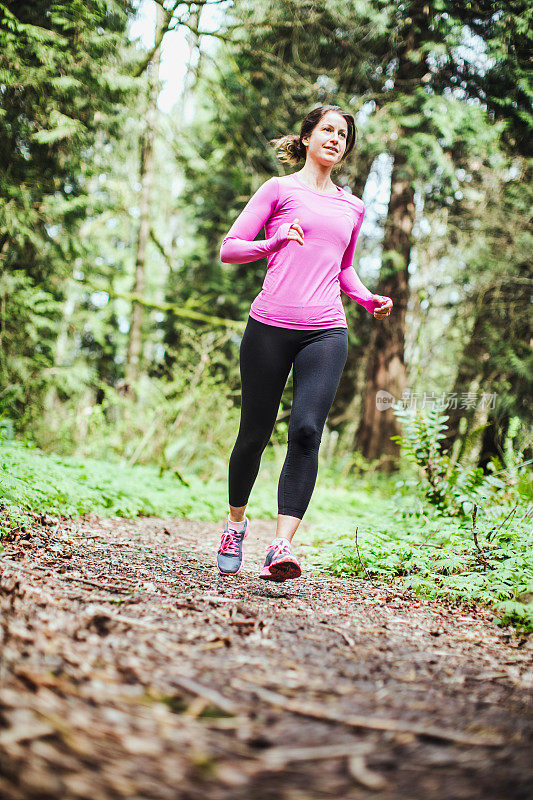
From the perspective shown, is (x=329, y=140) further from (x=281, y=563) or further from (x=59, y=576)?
(x=59, y=576)

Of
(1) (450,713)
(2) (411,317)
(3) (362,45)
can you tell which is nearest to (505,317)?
(2) (411,317)

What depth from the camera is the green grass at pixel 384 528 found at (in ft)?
8.09

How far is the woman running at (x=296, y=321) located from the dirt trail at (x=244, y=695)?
0.53m

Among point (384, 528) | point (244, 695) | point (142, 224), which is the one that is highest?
point (142, 224)

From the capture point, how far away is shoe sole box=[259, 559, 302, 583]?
228 centimetres

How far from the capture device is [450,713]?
1279 millimetres

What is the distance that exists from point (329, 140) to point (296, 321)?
894 millimetres

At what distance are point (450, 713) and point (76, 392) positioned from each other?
7.05m

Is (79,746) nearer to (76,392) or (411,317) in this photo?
(76,392)

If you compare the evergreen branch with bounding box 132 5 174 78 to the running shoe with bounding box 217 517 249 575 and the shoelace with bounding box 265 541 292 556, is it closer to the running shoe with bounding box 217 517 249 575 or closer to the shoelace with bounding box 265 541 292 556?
the running shoe with bounding box 217 517 249 575

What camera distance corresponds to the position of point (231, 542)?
8.96ft

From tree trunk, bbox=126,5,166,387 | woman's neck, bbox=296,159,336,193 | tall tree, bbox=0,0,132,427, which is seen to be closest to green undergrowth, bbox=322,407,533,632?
woman's neck, bbox=296,159,336,193

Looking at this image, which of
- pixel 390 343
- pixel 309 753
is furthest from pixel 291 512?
pixel 390 343

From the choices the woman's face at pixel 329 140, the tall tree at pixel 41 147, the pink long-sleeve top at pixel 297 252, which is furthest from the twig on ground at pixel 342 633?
the tall tree at pixel 41 147
